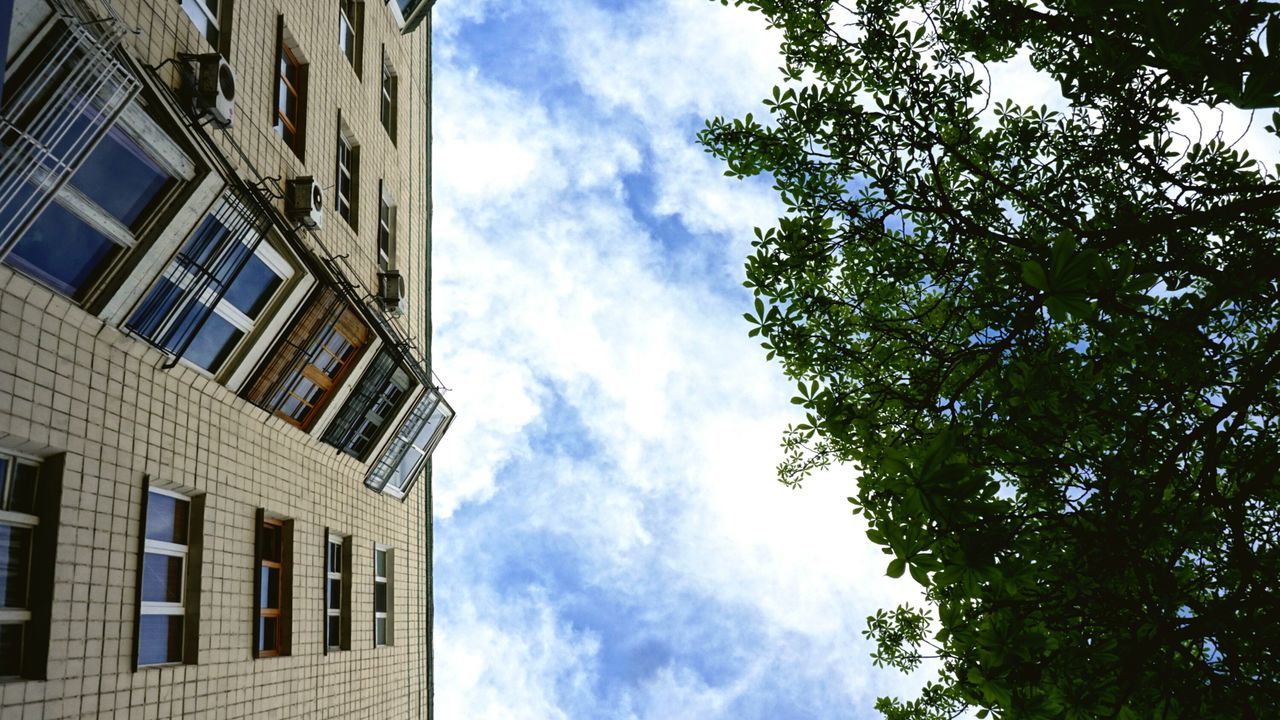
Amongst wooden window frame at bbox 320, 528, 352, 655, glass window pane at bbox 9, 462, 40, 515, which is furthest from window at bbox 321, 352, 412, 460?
glass window pane at bbox 9, 462, 40, 515

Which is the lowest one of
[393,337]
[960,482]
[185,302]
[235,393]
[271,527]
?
[960,482]

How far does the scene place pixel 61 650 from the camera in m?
7.41

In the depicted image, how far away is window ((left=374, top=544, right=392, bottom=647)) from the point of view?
16.9m

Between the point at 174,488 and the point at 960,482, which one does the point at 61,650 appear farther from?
the point at 960,482

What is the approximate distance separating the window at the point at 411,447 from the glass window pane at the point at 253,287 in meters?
6.42

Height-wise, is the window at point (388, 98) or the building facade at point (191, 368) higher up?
the window at point (388, 98)

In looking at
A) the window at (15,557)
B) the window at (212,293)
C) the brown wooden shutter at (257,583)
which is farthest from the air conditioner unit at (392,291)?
the window at (15,557)

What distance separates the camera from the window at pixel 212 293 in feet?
30.1

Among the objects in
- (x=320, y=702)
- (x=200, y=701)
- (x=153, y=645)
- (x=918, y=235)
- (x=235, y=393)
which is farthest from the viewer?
(x=320, y=702)

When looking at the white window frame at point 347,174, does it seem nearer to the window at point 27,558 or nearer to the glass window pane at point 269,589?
the glass window pane at point 269,589

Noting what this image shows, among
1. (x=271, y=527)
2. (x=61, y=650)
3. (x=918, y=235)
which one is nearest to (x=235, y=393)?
(x=271, y=527)

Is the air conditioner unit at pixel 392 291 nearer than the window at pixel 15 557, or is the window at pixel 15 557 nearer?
the window at pixel 15 557

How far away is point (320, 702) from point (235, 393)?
665 cm

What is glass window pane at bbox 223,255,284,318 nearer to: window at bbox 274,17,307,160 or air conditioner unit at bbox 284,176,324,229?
air conditioner unit at bbox 284,176,324,229
